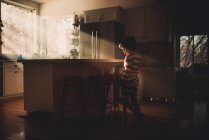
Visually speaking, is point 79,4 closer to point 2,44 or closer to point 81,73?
point 2,44

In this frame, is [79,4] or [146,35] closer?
[146,35]

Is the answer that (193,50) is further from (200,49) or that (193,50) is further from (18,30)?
(18,30)

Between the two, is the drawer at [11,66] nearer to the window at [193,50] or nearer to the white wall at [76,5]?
the white wall at [76,5]

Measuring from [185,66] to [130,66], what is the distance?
575cm

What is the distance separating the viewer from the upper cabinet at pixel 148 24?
16.4ft

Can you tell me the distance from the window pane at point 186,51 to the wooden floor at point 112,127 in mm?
4546

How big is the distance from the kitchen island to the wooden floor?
21 centimetres

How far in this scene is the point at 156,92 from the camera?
16.5 feet

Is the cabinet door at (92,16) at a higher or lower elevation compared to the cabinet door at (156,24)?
higher

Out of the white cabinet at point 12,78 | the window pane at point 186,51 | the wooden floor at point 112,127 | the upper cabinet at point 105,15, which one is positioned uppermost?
the upper cabinet at point 105,15

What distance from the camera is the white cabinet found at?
5.23m

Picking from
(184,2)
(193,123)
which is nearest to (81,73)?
(193,123)

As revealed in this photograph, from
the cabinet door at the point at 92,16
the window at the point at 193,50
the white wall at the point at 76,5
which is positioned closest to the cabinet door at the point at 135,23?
the white wall at the point at 76,5

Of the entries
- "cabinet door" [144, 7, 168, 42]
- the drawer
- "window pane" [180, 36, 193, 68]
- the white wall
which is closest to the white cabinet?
the drawer
